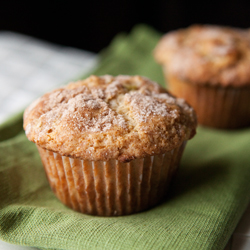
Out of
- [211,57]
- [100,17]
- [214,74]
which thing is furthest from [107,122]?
[100,17]

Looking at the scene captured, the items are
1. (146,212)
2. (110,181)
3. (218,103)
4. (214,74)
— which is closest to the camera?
(110,181)

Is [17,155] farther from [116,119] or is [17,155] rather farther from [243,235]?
[243,235]

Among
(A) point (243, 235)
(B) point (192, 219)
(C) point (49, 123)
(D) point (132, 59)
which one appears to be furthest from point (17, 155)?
(D) point (132, 59)

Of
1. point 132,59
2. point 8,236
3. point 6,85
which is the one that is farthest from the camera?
point 132,59

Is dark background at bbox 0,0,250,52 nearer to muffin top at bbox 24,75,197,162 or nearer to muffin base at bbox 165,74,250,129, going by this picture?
muffin base at bbox 165,74,250,129

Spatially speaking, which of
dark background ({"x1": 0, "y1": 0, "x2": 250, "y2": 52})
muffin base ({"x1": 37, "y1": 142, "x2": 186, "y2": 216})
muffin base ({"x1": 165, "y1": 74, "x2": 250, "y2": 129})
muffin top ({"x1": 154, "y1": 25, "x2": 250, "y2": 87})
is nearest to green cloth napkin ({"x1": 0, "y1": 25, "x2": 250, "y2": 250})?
muffin base ({"x1": 37, "y1": 142, "x2": 186, "y2": 216})

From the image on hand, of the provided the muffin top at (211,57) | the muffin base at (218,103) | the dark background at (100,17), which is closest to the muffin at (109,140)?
the muffin top at (211,57)

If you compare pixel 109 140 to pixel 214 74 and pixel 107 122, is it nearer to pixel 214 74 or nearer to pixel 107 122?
pixel 107 122
